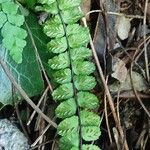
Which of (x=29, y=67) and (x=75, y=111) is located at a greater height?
(x=29, y=67)

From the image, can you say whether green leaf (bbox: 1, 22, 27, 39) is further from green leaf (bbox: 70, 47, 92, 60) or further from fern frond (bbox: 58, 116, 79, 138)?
fern frond (bbox: 58, 116, 79, 138)

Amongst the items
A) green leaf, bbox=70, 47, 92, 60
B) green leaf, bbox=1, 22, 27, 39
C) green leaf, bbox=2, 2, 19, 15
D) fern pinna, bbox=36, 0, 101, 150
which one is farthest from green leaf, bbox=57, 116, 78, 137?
green leaf, bbox=2, 2, 19, 15

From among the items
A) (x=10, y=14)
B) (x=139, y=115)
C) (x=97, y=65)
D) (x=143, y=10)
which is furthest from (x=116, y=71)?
(x=10, y=14)

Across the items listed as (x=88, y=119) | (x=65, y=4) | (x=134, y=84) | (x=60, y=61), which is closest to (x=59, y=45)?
(x=60, y=61)

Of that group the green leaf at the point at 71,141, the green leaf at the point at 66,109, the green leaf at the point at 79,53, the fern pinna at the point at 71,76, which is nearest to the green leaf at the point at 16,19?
the fern pinna at the point at 71,76

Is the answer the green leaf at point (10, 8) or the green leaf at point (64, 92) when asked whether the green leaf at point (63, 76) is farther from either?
the green leaf at point (10, 8)

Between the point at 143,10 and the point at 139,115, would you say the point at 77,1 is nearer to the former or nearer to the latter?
the point at 143,10
